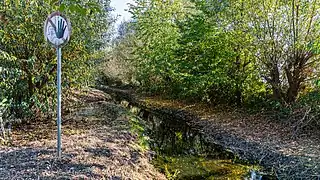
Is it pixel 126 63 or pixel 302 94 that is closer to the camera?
pixel 302 94

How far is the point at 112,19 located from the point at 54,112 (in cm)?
698

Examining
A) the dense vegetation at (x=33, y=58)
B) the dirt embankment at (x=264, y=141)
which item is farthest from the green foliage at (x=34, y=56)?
the dirt embankment at (x=264, y=141)

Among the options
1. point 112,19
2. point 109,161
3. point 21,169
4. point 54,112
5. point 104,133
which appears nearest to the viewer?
point 21,169

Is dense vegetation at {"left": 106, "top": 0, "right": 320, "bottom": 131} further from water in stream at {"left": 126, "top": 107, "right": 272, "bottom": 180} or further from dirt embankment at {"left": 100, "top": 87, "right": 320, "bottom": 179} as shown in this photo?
water in stream at {"left": 126, "top": 107, "right": 272, "bottom": 180}

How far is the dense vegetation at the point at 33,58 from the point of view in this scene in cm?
785

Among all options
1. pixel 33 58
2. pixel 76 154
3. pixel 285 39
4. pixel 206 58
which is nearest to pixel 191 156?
pixel 76 154

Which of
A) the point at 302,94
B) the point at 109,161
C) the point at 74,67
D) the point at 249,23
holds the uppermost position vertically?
the point at 249,23

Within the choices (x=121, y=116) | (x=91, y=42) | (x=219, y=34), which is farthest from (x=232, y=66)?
(x=91, y=42)

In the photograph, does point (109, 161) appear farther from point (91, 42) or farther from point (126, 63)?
point (126, 63)

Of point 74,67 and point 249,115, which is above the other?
point 74,67

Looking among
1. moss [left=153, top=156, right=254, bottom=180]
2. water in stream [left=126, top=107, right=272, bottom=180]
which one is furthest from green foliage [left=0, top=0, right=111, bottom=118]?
moss [left=153, top=156, right=254, bottom=180]

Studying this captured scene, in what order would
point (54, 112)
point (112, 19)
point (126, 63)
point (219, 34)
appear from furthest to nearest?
point (126, 63) → point (112, 19) → point (219, 34) → point (54, 112)

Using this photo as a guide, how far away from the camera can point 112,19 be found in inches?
601

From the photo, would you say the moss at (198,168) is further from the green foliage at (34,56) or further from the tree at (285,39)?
the tree at (285,39)
